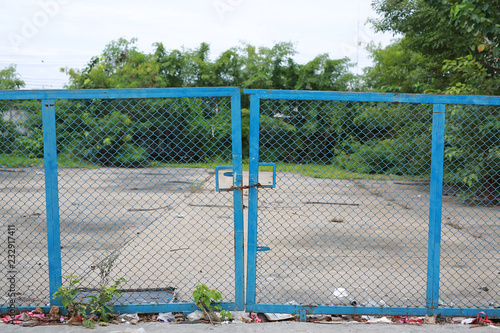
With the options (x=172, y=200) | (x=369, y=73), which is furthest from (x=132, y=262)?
(x=369, y=73)

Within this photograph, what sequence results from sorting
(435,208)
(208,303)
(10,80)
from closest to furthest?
(208,303) < (435,208) < (10,80)

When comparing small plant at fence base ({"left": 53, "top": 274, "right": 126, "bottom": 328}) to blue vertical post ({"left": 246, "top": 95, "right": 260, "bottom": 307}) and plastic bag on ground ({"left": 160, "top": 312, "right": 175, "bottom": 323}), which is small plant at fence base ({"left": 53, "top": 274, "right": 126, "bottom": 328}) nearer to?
plastic bag on ground ({"left": 160, "top": 312, "right": 175, "bottom": 323})

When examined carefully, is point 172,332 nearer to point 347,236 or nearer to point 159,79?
point 347,236

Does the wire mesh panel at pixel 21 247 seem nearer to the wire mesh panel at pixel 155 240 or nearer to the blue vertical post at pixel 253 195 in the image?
the wire mesh panel at pixel 155 240

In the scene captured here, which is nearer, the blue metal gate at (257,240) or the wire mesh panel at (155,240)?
the blue metal gate at (257,240)

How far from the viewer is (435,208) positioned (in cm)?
324

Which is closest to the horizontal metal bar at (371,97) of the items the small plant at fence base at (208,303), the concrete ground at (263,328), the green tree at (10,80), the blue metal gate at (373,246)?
the blue metal gate at (373,246)

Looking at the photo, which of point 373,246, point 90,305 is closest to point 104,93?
point 90,305

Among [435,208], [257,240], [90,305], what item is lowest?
[90,305]

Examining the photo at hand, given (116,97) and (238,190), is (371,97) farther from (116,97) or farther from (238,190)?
(116,97)

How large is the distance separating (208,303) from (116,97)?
69.7 inches

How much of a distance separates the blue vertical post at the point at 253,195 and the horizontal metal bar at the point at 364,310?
0.15 metres

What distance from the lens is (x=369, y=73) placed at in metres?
21.0

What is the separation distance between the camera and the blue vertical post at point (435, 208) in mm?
3197
